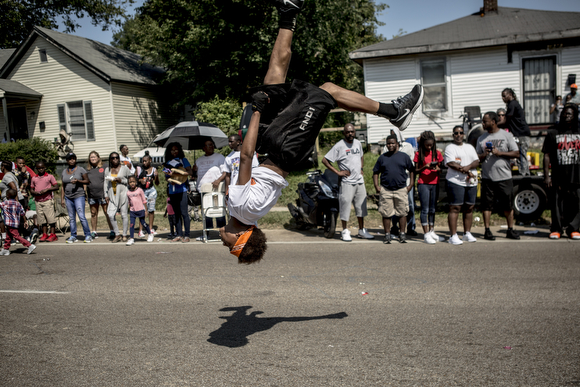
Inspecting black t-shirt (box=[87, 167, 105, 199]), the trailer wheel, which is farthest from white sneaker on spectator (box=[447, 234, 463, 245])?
black t-shirt (box=[87, 167, 105, 199])

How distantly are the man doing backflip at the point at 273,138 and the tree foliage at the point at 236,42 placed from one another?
15248 mm

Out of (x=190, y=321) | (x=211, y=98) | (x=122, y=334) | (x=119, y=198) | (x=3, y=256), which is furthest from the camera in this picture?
(x=211, y=98)

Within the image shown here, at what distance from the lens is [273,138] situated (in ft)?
14.7

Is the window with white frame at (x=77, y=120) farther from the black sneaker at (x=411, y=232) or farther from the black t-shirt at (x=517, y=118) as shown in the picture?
the black t-shirt at (x=517, y=118)

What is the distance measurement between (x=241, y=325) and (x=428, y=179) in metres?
5.72

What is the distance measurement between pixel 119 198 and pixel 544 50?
15.0 meters

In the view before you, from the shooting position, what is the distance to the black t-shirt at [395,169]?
9148mm

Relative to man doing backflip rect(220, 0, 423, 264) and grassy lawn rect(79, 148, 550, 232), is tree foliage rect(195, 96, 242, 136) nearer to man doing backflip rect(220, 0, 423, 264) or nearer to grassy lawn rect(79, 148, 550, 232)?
grassy lawn rect(79, 148, 550, 232)

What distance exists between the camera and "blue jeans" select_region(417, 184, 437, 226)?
9.20 m

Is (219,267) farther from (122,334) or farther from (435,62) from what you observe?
(435,62)

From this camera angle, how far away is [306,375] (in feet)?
12.2

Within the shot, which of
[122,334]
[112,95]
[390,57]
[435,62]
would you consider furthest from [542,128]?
[112,95]

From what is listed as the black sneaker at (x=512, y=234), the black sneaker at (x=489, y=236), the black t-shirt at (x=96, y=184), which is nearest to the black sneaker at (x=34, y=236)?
the black t-shirt at (x=96, y=184)

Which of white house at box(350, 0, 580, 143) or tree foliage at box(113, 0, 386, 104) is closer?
white house at box(350, 0, 580, 143)
